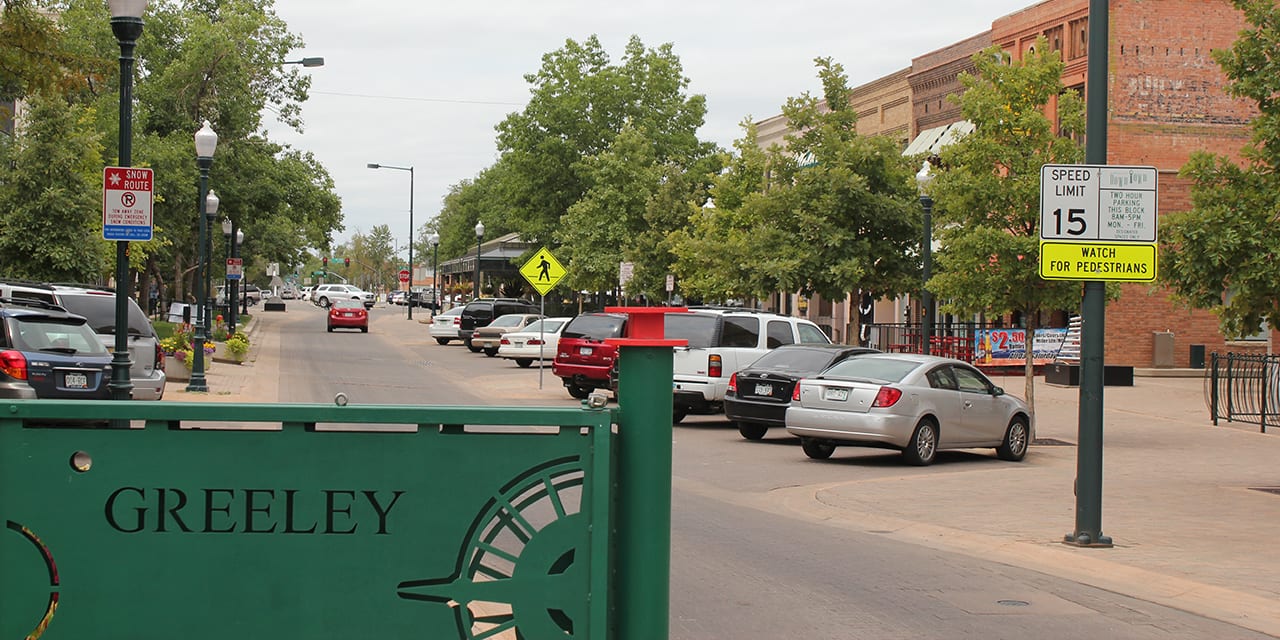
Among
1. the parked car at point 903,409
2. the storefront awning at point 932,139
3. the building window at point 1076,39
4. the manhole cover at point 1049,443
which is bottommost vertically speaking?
the manhole cover at point 1049,443

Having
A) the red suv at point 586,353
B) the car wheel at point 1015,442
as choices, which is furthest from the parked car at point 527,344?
the car wheel at point 1015,442

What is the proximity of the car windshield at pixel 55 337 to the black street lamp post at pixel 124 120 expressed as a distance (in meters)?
1.36

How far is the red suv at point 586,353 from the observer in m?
26.5

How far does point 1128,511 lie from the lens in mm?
13531

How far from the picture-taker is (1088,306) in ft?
37.4

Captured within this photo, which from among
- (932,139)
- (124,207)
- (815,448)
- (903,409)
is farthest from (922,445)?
(932,139)

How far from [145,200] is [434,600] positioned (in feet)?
38.2

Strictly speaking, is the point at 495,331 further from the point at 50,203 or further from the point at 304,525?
the point at 304,525

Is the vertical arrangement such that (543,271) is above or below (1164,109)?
below

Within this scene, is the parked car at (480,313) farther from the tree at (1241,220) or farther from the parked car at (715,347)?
the tree at (1241,220)

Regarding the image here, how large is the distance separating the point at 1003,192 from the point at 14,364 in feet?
46.1

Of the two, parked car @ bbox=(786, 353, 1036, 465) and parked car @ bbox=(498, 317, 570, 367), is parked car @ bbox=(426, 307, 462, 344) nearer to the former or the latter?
parked car @ bbox=(498, 317, 570, 367)

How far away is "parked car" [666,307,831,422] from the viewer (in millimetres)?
22844

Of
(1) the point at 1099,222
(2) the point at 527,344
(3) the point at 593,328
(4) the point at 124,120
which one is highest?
(4) the point at 124,120
